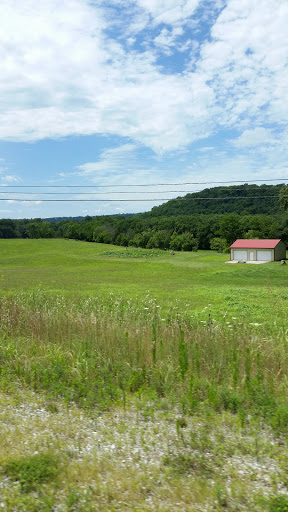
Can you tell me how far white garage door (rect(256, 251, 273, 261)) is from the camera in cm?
4141

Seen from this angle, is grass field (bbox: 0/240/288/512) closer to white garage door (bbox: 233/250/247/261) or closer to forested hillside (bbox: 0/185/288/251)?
white garage door (bbox: 233/250/247/261)

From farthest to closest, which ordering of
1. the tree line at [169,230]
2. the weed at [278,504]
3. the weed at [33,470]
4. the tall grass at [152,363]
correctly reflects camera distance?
the tree line at [169,230]
the tall grass at [152,363]
the weed at [33,470]
the weed at [278,504]

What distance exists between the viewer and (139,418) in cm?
457

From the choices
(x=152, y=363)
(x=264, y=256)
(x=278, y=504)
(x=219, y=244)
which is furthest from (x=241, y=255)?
(x=278, y=504)

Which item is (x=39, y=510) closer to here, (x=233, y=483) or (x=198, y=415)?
(x=233, y=483)

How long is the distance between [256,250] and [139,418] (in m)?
39.2

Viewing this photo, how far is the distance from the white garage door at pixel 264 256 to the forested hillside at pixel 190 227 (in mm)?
10775

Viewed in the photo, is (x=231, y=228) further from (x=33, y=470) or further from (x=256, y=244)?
(x=33, y=470)

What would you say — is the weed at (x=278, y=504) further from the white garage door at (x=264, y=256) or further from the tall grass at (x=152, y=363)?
the white garage door at (x=264, y=256)

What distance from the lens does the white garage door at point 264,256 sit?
41406mm

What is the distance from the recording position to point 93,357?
6.38m

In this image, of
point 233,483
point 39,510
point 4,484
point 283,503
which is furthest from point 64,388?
point 283,503

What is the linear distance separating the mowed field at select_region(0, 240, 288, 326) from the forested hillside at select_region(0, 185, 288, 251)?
13.2 m

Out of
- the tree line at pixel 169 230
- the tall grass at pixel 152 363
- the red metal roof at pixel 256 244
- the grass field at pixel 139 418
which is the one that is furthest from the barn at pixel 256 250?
Result: the grass field at pixel 139 418
